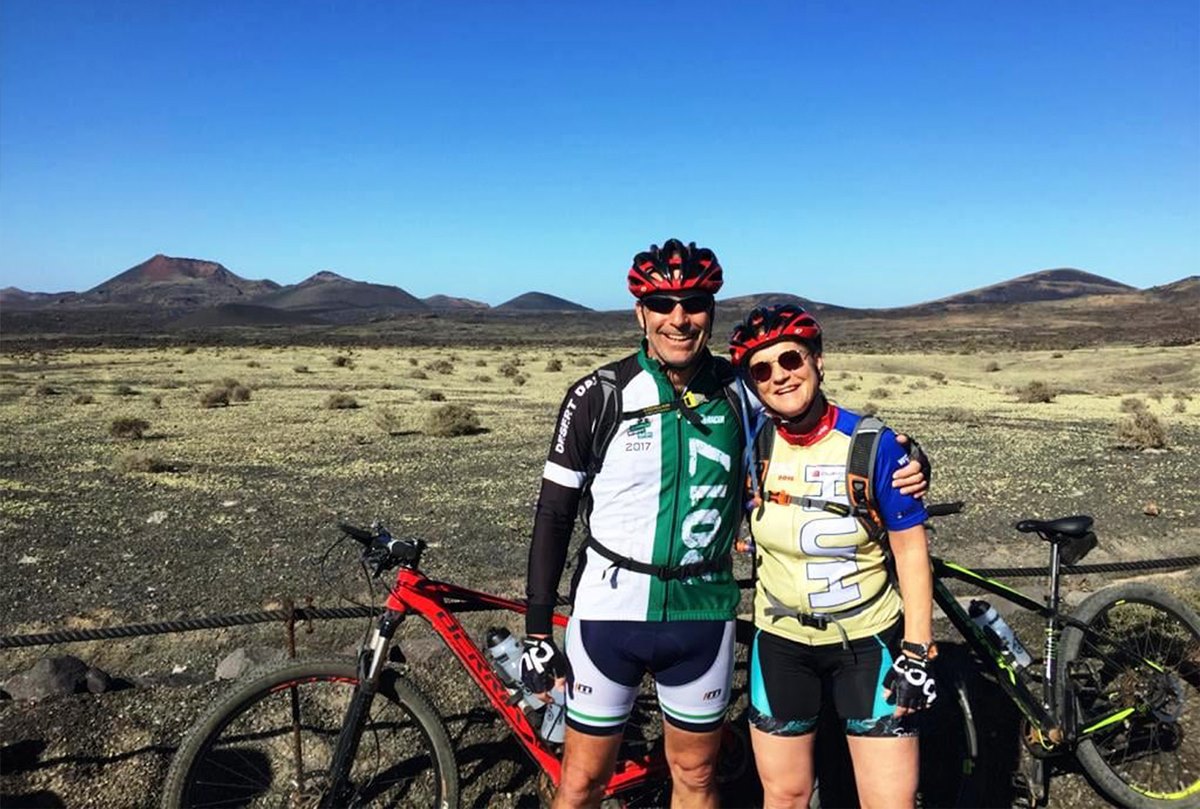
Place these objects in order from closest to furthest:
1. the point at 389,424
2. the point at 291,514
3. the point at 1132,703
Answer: the point at 1132,703
the point at 291,514
the point at 389,424

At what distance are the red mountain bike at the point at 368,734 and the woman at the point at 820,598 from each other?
661 millimetres

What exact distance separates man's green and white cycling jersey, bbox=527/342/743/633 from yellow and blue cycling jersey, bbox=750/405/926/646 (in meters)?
0.17

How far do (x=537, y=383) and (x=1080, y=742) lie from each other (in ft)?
88.4

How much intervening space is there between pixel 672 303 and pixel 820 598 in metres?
1.07

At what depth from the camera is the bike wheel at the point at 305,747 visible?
262 cm

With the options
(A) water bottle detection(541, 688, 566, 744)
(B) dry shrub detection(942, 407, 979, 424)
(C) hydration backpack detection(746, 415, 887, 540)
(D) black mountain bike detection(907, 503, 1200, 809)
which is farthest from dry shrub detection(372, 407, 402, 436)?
(C) hydration backpack detection(746, 415, 887, 540)

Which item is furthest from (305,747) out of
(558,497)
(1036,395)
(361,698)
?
(1036,395)

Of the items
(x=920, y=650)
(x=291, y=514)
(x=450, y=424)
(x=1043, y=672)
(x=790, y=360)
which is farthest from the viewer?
(x=450, y=424)

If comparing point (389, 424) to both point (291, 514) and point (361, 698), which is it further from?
point (361, 698)

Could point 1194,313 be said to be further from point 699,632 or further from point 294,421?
point 699,632

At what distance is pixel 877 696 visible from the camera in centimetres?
248

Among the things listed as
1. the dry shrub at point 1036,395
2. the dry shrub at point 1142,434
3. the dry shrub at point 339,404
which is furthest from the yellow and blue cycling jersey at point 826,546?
the dry shrub at point 1036,395

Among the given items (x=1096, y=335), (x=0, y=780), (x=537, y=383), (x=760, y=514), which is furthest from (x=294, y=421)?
(x=1096, y=335)

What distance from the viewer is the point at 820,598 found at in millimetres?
2543
